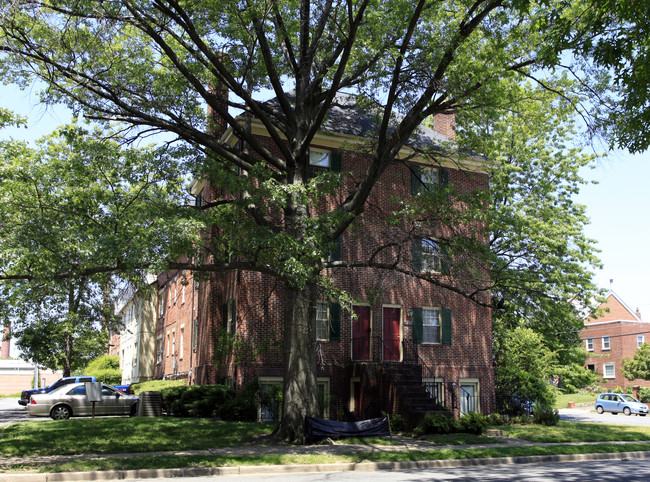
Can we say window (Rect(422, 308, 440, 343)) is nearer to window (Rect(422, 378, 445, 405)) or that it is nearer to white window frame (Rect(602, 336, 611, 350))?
window (Rect(422, 378, 445, 405))

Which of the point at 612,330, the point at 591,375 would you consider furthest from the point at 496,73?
the point at 612,330

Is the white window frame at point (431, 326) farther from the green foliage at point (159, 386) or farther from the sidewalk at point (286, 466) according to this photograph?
the green foliage at point (159, 386)

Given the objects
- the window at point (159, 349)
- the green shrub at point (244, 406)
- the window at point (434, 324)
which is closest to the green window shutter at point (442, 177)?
the window at point (434, 324)

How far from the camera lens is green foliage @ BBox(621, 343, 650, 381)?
156ft

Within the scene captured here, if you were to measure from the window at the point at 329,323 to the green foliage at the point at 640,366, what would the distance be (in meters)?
36.1

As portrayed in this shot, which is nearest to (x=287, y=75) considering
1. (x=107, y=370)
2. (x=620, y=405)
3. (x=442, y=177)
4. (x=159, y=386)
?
(x=442, y=177)

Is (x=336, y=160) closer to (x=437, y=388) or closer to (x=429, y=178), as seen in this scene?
(x=429, y=178)

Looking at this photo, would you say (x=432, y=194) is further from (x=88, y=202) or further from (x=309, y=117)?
(x=88, y=202)

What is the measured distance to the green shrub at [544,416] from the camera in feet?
75.5

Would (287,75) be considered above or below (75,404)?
above

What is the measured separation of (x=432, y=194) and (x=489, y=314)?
10.6 metres

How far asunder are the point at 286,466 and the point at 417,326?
12009 millimetres

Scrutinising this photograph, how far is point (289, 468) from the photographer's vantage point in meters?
12.1

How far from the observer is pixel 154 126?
16719 millimetres
